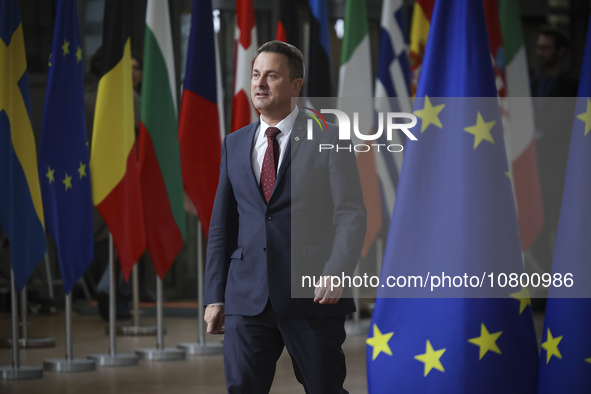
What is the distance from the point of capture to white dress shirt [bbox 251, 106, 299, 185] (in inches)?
117

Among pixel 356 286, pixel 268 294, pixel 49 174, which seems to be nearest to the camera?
pixel 268 294

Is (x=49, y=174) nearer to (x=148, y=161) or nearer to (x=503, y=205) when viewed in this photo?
(x=148, y=161)

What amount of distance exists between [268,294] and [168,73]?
12.1 ft

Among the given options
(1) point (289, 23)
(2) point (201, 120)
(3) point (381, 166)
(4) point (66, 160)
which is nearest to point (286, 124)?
(4) point (66, 160)

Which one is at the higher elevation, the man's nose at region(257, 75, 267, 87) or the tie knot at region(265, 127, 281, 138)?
the man's nose at region(257, 75, 267, 87)

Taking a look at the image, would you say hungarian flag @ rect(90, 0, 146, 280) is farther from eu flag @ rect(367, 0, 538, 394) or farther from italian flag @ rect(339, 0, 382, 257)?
eu flag @ rect(367, 0, 538, 394)

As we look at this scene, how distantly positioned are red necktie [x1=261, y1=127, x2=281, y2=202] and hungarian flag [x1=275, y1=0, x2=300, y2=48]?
4069mm

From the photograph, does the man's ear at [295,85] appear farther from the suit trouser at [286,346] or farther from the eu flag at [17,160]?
the eu flag at [17,160]

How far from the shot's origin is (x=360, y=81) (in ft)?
23.8

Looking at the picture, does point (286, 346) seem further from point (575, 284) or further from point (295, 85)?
point (575, 284)

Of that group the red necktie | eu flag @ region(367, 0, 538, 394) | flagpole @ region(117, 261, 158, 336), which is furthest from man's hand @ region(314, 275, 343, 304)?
flagpole @ region(117, 261, 158, 336)

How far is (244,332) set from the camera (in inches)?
114

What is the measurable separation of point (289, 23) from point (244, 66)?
0.57 meters

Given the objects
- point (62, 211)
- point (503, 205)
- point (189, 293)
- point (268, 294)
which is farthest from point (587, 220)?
point (189, 293)
